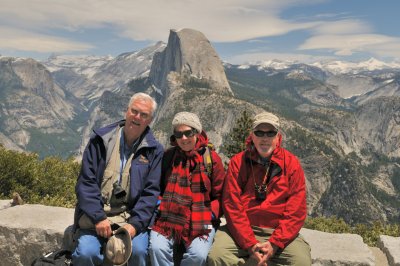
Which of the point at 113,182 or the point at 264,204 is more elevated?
the point at 113,182

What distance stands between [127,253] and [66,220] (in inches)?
108

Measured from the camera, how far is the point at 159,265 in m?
6.71

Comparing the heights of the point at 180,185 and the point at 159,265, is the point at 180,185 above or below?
above

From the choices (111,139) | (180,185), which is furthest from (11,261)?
(180,185)

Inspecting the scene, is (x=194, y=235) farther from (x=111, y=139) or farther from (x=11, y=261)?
(x=11, y=261)

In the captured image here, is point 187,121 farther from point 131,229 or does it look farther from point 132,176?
point 131,229

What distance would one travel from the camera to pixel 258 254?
670 cm

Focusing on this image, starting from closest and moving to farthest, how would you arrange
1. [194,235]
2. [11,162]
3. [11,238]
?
[194,235]
[11,238]
[11,162]

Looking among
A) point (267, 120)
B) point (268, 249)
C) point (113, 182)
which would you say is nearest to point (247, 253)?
point (268, 249)

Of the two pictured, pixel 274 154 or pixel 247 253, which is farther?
pixel 274 154

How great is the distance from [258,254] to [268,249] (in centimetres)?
20

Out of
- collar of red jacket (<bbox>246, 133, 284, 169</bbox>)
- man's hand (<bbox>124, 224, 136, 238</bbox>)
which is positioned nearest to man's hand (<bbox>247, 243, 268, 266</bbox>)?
collar of red jacket (<bbox>246, 133, 284, 169</bbox>)

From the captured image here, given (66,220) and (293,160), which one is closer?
(293,160)

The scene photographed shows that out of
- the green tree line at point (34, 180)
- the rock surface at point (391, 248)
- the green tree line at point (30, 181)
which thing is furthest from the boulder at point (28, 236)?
the green tree line at point (30, 181)
